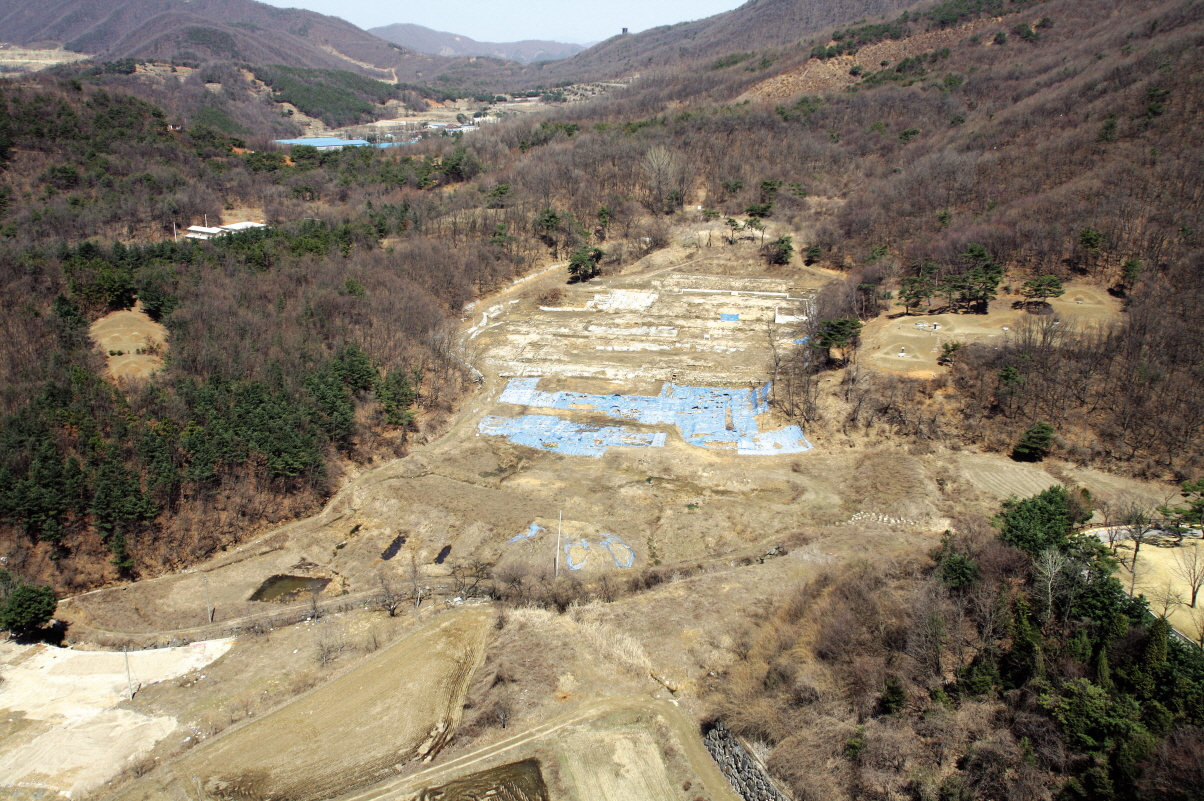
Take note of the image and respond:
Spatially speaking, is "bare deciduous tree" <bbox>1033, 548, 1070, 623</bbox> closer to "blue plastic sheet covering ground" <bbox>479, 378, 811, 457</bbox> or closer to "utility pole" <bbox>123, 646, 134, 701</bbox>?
"blue plastic sheet covering ground" <bbox>479, 378, 811, 457</bbox>

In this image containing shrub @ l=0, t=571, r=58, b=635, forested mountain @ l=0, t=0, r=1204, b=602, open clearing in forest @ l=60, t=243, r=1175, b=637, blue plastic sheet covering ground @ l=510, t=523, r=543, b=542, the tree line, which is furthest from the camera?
forested mountain @ l=0, t=0, r=1204, b=602

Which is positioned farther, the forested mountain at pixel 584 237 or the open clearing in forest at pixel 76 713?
the forested mountain at pixel 584 237

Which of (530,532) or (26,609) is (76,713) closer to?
(26,609)

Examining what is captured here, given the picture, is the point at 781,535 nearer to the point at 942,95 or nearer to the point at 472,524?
the point at 472,524

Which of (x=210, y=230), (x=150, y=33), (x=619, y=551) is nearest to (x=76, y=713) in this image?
(x=619, y=551)

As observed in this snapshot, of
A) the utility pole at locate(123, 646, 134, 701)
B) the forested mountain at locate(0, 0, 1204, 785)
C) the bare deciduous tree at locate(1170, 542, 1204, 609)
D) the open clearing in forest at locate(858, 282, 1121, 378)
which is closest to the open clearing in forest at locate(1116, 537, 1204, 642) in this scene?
the bare deciduous tree at locate(1170, 542, 1204, 609)

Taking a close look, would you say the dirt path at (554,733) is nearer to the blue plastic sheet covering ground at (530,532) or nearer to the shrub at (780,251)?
the blue plastic sheet covering ground at (530,532)

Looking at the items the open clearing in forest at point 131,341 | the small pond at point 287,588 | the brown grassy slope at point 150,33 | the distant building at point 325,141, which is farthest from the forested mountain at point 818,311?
the brown grassy slope at point 150,33
